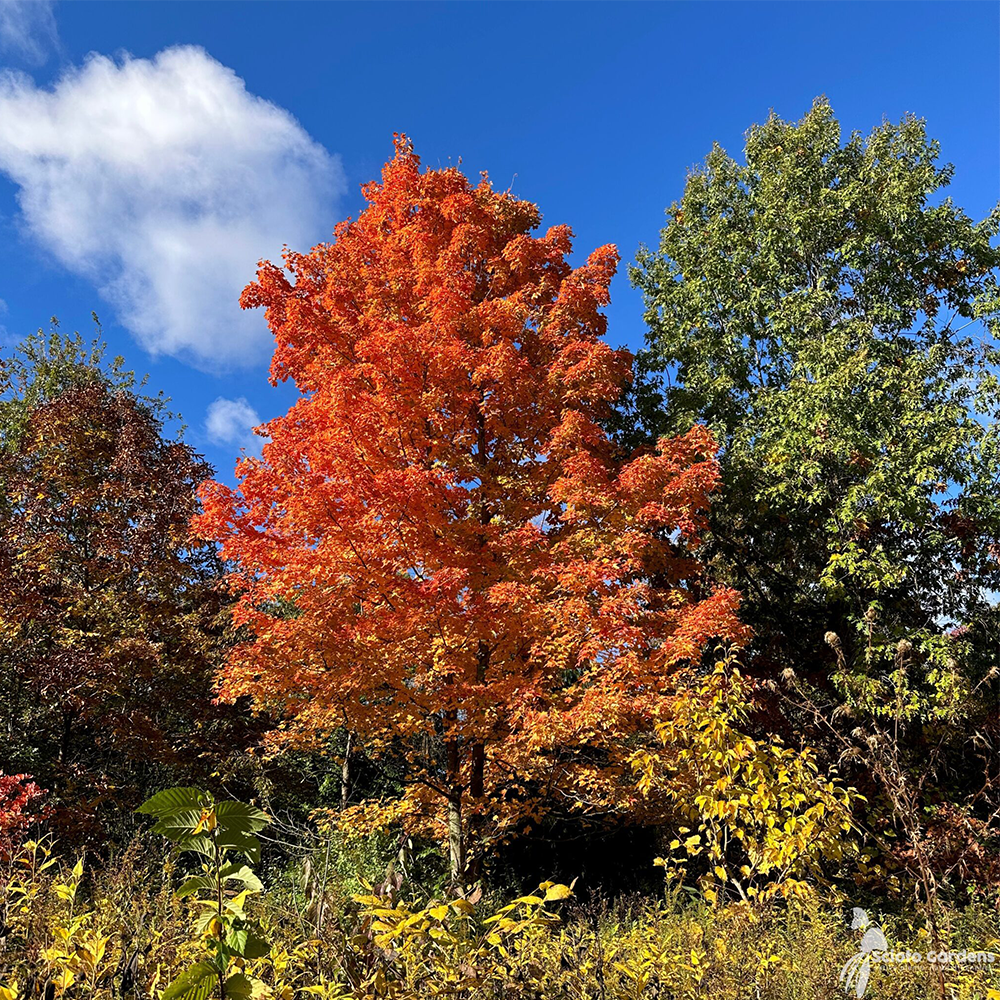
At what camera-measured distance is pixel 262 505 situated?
872 cm

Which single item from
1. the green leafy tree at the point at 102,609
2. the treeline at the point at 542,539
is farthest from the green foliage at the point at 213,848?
the green leafy tree at the point at 102,609

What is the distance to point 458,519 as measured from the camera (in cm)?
902

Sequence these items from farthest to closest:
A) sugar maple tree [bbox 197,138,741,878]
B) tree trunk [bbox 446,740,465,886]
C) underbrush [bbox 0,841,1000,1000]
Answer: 1. tree trunk [bbox 446,740,465,886]
2. sugar maple tree [bbox 197,138,741,878]
3. underbrush [bbox 0,841,1000,1000]

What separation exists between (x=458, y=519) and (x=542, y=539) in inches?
50.9

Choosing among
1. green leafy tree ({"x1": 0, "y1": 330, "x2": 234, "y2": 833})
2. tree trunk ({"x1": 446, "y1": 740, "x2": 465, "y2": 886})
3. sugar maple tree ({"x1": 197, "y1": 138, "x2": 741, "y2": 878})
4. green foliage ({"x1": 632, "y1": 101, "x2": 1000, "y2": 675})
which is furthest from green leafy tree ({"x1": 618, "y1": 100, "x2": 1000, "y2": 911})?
green leafy tree ({"x1": 0, "y1": 330, "x2": 234, "y2": 833})

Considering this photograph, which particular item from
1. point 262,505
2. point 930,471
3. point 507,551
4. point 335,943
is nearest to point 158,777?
point 262,505

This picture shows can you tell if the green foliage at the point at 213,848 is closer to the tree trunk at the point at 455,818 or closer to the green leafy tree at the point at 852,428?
the tree trunk at the point at 455,818

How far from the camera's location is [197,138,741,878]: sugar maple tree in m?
7.72

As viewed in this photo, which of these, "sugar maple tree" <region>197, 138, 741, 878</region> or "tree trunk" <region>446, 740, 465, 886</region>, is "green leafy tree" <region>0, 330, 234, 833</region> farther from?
"tree trunk" <region>446, 740, 465, 886</region>

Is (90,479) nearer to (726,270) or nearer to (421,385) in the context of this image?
(421,385)

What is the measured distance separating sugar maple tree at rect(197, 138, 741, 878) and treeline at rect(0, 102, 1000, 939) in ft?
0.18

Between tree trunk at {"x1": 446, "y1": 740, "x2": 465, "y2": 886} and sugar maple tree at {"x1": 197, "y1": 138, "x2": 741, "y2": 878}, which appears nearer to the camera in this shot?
sugar maple tree at {"x1": 197, "y1": 138, "x2": 741, "y2": 878}

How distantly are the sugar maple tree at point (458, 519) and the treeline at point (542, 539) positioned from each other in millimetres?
54

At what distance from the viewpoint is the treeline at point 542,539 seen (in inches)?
314
